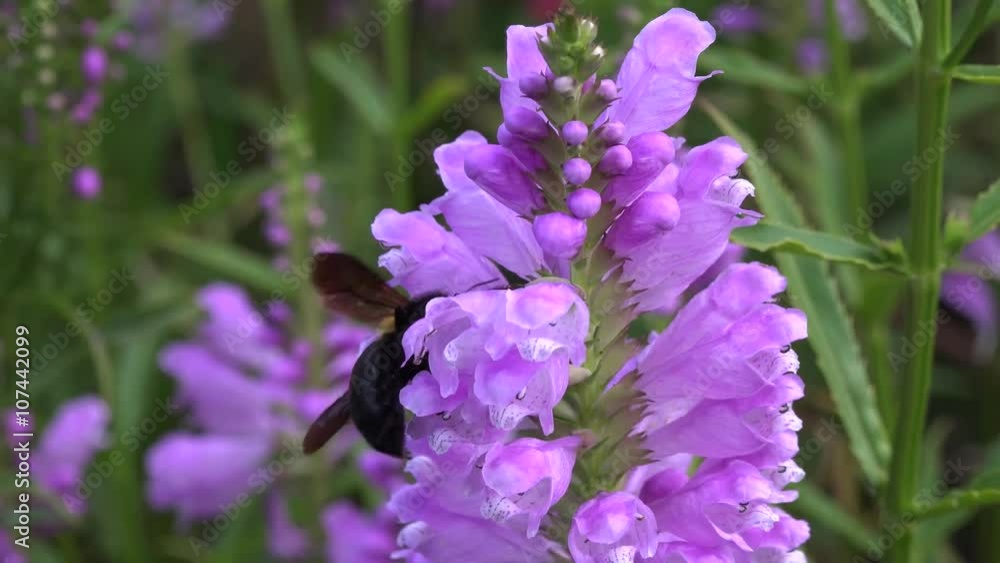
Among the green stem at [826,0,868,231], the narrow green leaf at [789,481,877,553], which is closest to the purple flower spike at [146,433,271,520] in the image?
the narrow green leaf at [789,481,877,553]

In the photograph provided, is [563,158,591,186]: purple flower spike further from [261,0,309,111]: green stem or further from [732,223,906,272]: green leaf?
[261,0,309,111]: green stem

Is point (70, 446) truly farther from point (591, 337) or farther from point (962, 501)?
point (962, 501)

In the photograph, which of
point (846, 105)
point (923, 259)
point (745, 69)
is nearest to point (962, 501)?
point (923, 259)

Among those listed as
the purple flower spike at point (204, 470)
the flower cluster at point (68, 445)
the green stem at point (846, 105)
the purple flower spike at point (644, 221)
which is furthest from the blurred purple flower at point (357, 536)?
the green stem at point (846, 105)

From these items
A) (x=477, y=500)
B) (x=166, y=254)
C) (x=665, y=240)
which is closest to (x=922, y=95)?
(x=665, y=240)

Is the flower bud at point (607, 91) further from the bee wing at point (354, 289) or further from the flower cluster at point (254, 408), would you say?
the flower cluster at point (254, 408)

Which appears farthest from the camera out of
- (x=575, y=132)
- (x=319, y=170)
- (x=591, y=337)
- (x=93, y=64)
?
(x=319, y=170)
